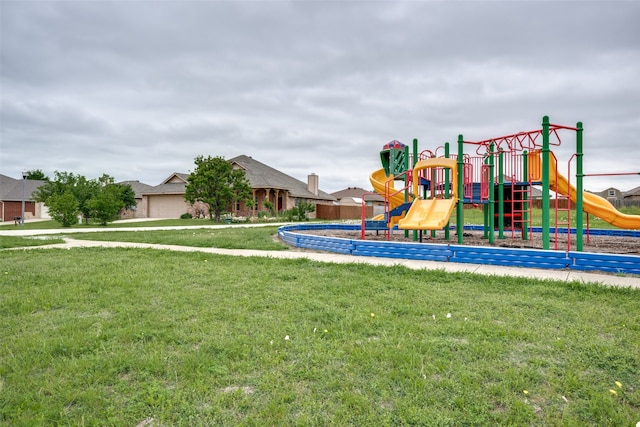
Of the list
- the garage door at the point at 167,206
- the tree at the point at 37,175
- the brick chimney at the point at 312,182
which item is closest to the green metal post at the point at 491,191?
the garage door at the point at 167,206

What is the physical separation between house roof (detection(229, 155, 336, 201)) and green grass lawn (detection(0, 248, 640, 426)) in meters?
30.6

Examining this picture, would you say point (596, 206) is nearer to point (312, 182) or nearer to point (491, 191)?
point (491, 191)

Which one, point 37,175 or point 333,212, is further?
point 37,175

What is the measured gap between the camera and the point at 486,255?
865 centimetres

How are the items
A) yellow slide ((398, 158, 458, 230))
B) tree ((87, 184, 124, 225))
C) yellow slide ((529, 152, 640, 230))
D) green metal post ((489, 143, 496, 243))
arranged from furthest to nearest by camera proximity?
tree ((87, 184, 124, 225)) < green metal post ((489, 143, 496, 243)) < yellow slide ((398, 158, 458, 230)) < yellow slide ((529, 152, 640, 230))

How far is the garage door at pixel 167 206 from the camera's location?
39875 mm

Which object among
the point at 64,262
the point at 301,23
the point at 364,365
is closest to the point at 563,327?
the point at 364,365

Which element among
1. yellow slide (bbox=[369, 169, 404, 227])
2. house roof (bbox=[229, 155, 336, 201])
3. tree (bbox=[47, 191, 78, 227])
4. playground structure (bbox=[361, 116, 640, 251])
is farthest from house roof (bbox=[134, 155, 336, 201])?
playground structure (bbox=[361, 116, 640, 251])

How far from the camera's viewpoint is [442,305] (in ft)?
17.4

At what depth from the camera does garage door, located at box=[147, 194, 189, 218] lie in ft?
131

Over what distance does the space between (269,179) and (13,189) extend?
30442mm

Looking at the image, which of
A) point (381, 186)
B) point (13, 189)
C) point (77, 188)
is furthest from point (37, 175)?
point (381, 186)

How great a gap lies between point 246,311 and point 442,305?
2534 millimetres

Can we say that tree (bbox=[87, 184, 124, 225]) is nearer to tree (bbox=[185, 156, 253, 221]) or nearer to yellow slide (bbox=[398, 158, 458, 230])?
tree (bbox=[185, 156, 253, 221])
